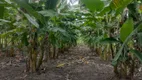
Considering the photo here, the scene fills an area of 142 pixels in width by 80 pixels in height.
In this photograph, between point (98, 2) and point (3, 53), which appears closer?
point (98, 2)

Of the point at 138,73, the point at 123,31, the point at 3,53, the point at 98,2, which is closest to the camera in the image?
the point at 123,31

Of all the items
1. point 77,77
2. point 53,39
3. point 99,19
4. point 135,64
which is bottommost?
point 77,77

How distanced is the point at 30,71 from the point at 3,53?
2.20 meters

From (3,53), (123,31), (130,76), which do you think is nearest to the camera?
(123,31)

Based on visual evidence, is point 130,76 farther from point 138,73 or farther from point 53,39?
point 53,39

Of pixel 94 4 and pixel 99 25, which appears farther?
pixel 99 25

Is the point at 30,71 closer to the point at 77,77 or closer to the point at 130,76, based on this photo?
the point at 77,77

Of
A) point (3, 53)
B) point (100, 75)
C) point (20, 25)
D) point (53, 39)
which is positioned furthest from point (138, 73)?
point (3, 53)

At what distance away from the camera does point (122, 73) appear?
7.10ft

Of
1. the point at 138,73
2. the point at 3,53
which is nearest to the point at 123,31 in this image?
the point at 138,73

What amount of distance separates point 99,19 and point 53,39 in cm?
65

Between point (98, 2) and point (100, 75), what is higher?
point (98, 2)

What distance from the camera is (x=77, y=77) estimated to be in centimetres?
243

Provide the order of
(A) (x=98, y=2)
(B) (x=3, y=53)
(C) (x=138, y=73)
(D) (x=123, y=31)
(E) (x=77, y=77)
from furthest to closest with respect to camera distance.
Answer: (B) (x=3, y=53)
(C) (x=138, y=73)
(E) (x=77, y=77)
(A) (x=98, y=2)
(D) (x=123, y=31)
